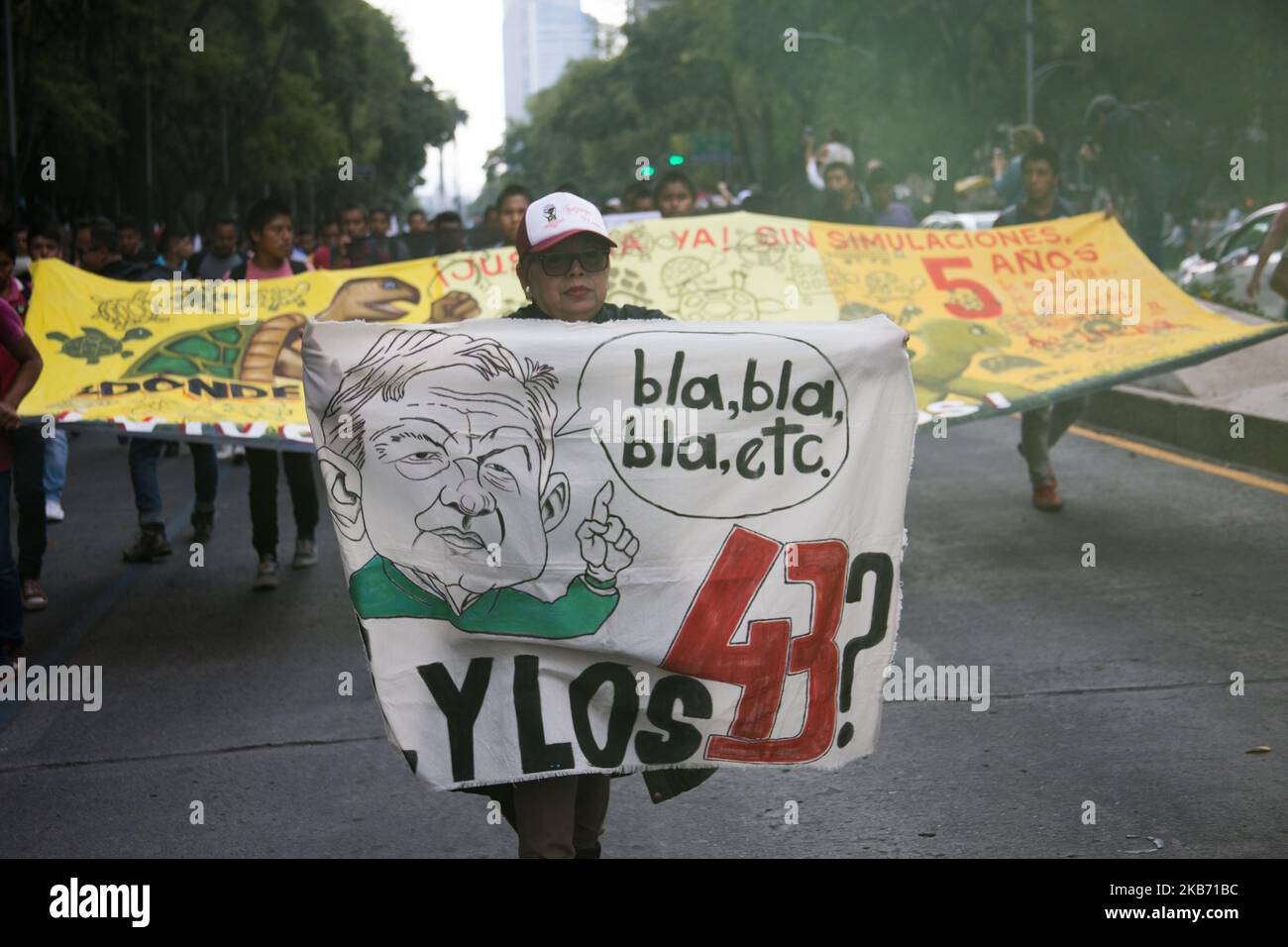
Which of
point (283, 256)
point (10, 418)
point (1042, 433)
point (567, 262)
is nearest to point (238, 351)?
point (283, 256)

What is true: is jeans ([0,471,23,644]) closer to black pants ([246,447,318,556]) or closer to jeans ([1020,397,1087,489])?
black pants ([246,447,318,556])

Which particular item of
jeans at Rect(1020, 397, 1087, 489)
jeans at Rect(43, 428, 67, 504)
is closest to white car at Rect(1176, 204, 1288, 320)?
jeans at Rect(1020, 397, 1087, 489)

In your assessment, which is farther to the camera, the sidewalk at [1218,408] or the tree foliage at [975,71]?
the tree foliage at [975,71]

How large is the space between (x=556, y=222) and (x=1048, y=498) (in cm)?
630

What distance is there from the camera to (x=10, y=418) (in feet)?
23.4

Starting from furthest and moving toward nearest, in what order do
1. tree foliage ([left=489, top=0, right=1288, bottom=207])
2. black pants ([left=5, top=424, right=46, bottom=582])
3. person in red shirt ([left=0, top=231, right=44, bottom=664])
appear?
tree foliage ([left=489, top=0, right=1288, bottom=207])
black pants ([left=5, top=424, right=46, bottom=582])
person in red shirt ([left=0, top=231, right=44, bottom=664])

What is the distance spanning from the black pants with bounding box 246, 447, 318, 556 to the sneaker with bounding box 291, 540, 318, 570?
8.3 inches

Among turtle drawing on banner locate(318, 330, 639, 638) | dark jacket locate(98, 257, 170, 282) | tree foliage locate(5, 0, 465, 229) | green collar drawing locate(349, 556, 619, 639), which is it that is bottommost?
green collar drawing locate(349, 556, 619, 639)

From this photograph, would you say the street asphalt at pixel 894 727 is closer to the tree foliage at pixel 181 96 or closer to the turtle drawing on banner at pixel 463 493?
the turtle drawing on banner at pixel 463 493

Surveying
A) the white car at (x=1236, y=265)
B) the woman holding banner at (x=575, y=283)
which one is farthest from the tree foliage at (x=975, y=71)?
the woman holding banner at (x=575, y=283)

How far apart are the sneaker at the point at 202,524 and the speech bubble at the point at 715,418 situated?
262 inches

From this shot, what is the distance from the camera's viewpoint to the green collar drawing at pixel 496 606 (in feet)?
12.1

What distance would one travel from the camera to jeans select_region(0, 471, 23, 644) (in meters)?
7.18

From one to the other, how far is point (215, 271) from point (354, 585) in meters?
7.44
